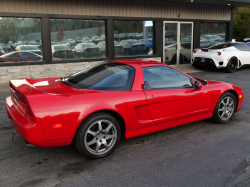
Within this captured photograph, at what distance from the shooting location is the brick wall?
9.28 m

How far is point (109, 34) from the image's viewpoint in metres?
11.2

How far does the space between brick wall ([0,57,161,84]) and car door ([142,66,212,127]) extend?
262 inches

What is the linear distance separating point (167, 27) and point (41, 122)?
11.2 metres

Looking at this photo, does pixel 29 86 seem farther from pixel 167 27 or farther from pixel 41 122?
pixel 167 27

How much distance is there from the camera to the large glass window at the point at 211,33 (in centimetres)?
1458

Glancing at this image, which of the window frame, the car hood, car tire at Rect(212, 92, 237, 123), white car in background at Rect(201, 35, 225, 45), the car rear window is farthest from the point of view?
white car in background at Rect(201, 35, 225, 45)

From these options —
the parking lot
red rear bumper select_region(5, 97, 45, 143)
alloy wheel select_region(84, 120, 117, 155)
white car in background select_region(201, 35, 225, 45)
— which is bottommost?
the parking lot

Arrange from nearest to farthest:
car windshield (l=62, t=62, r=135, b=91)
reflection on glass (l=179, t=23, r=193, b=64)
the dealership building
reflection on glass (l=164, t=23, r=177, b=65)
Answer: car windshield (l=62, t=62, r=135, b=91), the dealership building, reflection on glass (l=164, t=23, r=177, b=65), reflection on glass (l=179, t=23, r=193, b=64)

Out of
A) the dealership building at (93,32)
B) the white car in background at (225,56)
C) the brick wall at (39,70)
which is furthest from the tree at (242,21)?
the brick wall at (39,70)

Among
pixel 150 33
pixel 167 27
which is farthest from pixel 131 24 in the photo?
pixel 167 27

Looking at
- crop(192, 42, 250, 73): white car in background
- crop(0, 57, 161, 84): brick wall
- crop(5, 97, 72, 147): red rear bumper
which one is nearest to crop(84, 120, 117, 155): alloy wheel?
crop(5, 97, 72, 147): red rear bumper

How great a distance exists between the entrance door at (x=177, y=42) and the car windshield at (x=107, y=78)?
951 cm

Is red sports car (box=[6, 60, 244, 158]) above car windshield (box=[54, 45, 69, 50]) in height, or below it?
below

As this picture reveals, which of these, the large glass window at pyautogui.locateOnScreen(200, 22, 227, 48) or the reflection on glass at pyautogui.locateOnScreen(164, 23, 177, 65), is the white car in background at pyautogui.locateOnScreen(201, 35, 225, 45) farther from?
the reflection on glass at pyautogui.locateOnScreen(164, 23, 177, 65)
